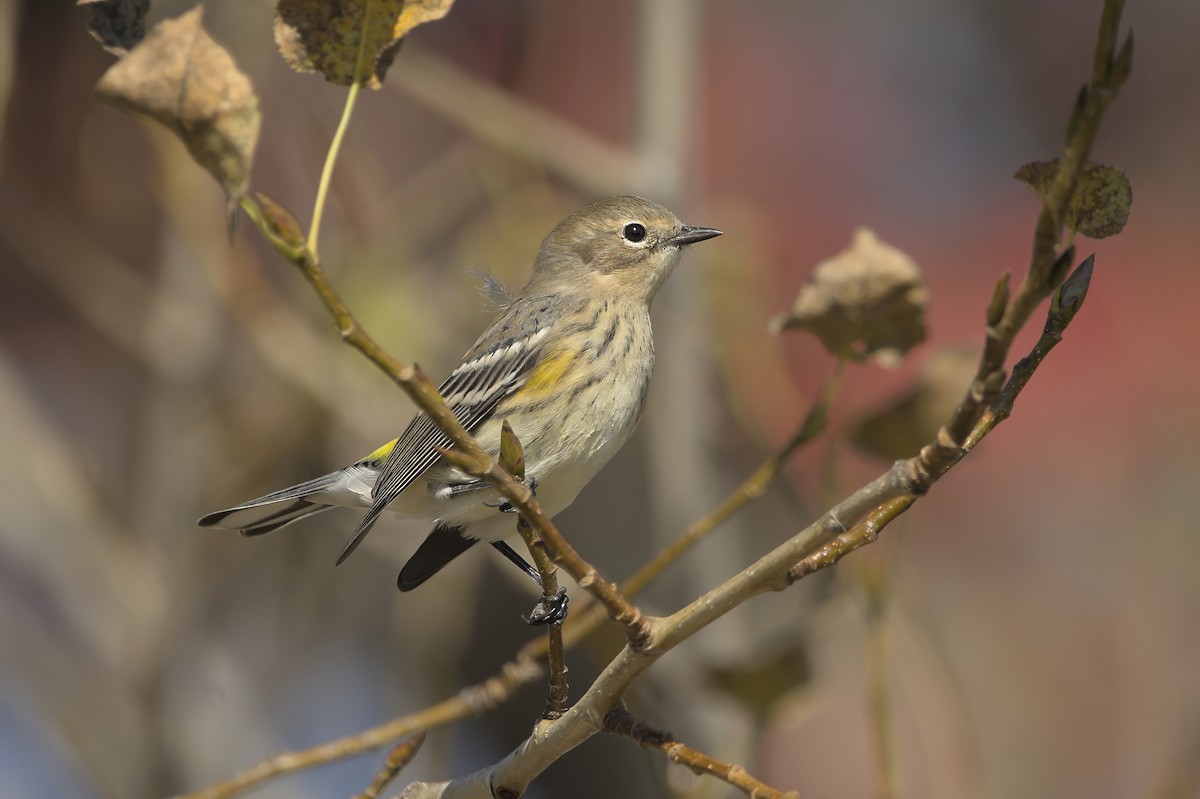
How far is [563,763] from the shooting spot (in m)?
4.49

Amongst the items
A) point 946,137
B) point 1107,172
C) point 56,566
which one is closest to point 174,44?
point 1107,172

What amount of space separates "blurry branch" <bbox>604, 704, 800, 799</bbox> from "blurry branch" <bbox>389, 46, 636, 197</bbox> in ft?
6.60

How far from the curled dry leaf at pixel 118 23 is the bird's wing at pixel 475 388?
1.29 m

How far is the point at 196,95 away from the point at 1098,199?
90 cm

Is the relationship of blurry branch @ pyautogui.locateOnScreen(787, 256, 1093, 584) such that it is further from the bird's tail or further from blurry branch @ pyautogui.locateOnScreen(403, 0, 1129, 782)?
the bird's tail

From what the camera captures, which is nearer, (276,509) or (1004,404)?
(1004,404)

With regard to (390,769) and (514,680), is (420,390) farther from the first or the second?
(514,680)

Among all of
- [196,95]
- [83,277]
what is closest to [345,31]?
[196,95]

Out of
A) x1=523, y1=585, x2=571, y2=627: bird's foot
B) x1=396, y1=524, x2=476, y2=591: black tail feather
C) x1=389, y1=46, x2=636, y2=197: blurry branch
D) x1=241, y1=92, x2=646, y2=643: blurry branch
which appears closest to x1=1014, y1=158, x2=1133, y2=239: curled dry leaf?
x1=241, y1=92, x2=646, y2=643: blurry branch

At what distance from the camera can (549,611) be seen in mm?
1568

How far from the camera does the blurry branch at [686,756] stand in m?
1.54

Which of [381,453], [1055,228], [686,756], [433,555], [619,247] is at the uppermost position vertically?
[1055,228]

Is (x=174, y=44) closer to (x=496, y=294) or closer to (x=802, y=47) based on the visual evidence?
(x=496, y=294)

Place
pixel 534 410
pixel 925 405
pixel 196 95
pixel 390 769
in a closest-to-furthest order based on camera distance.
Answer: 1. pixel 196 95
2. pixel 390 769
3. pixel 925 405
4. pixel 534 410
